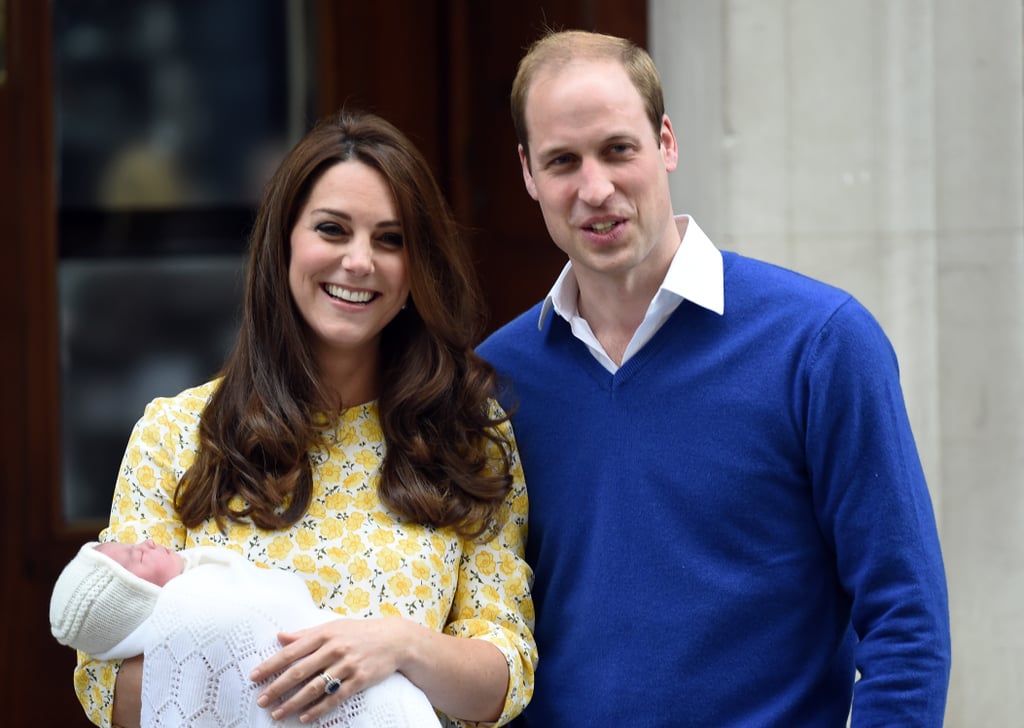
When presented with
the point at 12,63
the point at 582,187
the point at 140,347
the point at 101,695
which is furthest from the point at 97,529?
the point at 582,187

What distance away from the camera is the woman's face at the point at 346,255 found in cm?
267

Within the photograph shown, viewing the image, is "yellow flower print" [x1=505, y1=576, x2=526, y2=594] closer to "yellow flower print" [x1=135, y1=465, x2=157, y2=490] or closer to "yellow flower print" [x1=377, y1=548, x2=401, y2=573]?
"yellow flower print" [x1=377, y1=548, x2=401, y2=573]

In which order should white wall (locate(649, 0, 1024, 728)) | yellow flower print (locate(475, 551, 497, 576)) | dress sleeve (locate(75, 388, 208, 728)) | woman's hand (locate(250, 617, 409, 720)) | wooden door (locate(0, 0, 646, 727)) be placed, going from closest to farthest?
woman's hand (locate(250, 617, 409, 720))
dress sleeve (locate(75, 388, 208, 728))
yellow flower print (locate(475, 551, 497, 576))
white wall (locate(649, 0, 1024, 728))
wooden door (locate(0, 0, 646, 727))

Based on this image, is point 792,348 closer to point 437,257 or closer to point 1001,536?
point 437,257

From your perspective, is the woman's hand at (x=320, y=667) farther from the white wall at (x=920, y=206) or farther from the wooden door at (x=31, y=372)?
the wooden door at (x=31, y=372)

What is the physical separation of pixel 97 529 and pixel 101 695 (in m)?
1.74

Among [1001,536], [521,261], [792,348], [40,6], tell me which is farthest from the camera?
[521,261]

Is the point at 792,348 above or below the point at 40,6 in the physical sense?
below

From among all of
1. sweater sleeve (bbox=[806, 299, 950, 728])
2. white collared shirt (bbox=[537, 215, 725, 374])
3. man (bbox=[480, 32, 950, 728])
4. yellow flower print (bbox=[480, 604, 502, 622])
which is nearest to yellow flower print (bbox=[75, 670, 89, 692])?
yellow flower print (bbox=[480, 604, 502, 622])

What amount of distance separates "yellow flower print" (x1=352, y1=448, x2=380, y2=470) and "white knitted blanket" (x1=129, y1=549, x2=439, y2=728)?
0.39m

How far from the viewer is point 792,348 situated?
2.51 m

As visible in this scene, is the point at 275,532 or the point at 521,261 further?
the point at 521,261

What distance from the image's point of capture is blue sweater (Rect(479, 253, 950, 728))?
2424 millimetres

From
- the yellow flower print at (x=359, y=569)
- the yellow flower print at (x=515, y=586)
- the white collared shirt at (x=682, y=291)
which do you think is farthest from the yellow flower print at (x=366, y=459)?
the white collared shirt at (x=682, y=291)
